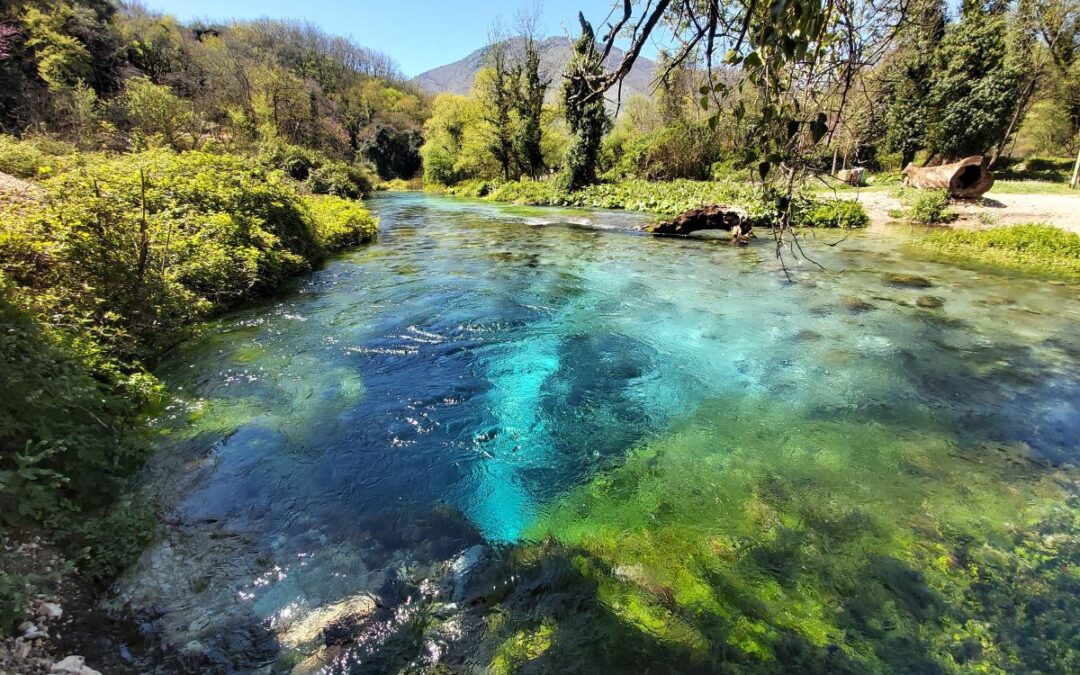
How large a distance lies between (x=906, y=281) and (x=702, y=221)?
800 cm

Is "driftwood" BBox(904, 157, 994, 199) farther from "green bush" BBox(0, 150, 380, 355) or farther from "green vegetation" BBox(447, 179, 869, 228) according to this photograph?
"green bush" BBox(0, 150, 380, 355)

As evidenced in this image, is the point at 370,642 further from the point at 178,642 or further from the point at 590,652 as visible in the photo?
the point at 590,652

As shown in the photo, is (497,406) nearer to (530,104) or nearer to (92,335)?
(92,335)

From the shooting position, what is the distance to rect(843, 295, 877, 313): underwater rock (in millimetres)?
9211

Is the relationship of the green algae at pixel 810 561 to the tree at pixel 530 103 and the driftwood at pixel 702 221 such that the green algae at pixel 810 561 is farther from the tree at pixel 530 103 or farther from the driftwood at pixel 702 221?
the tree at pixel 530 103

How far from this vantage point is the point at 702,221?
1795cm

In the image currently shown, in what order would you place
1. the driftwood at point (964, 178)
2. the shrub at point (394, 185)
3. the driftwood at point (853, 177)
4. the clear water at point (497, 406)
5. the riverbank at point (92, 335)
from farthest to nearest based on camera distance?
the shrub at point (394, 185), the driftwood at point (964, 178), the clear water at point (497, 406), the riverbank at point (92, 335), the driftwood at point (853, 177)

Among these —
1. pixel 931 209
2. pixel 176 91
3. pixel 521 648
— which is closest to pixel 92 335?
pixel 521 648

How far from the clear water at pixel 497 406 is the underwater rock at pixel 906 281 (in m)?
0.34

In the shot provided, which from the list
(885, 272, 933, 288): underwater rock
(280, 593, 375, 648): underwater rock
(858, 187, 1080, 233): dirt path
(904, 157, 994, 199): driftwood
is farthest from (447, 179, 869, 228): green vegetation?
(280, 593, 375, 648): underwater rock

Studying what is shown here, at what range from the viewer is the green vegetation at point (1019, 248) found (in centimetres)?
1213

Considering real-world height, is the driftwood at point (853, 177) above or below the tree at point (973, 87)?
below

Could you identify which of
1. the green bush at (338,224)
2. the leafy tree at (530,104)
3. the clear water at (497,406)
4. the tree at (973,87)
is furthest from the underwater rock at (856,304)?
the leafy tree at (530,104)

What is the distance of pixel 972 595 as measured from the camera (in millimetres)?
3258
